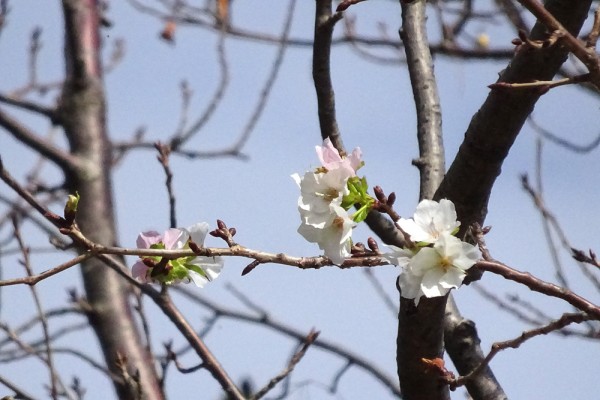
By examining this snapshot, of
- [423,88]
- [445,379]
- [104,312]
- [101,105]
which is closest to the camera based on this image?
[445,379]

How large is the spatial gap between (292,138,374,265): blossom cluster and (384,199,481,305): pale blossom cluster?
0.08 m

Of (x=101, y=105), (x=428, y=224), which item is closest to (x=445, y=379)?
(x=428, y=224)

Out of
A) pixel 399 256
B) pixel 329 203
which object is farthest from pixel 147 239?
pixel 399 256

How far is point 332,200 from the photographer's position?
1.26 m

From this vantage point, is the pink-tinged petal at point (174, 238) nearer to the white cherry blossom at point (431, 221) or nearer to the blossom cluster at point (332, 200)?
the blossom cluster at point (332, 200)

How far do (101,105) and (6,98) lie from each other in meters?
0.33

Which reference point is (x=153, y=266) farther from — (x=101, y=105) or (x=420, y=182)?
(x=101, y=105)

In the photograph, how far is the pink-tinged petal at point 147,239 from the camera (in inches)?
55.0

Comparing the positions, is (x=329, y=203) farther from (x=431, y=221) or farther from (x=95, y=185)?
(x=95, y=185)

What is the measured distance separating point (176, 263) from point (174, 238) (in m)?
0.05

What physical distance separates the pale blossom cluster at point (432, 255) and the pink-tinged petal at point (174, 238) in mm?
370

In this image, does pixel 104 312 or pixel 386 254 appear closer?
pixel 386 254

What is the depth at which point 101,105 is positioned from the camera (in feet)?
9.20

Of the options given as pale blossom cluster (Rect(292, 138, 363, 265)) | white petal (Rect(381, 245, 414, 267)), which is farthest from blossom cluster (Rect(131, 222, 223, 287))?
white petal (Rect(381, 245, 414, 267))
